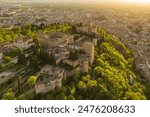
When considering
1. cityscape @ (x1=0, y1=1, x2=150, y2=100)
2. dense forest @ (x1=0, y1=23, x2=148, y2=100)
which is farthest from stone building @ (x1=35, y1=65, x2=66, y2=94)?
dense forest @ (x1=0, y1=23, x2=148, y2=100)

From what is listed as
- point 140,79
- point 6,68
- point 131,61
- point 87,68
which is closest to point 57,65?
point 87,68

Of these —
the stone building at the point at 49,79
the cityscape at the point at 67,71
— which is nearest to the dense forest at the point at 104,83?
the cityscape at the point at 67,71

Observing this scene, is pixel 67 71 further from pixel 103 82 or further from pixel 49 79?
pixel 103 82

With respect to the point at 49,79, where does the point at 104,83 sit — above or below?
below

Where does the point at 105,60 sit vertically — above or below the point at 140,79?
above

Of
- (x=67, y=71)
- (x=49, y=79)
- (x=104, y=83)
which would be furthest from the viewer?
(x=104, y=83)

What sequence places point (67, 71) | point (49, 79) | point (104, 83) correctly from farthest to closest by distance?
1. point (104, 83)
2. point (67, 71)
3. point (49, 79)

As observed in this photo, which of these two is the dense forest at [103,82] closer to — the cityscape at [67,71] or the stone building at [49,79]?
the cityscape at [67,71]

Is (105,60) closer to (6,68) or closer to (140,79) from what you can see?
(140,79)

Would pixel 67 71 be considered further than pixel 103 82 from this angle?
No

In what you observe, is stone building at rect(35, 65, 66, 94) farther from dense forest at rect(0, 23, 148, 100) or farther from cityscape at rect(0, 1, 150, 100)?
dense forest at rect(0, 23, 148, 100)

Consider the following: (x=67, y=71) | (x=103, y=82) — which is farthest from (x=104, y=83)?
(x=67, y=71)
